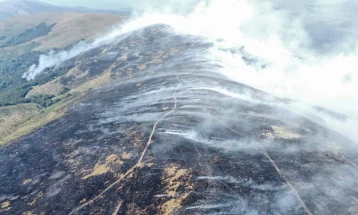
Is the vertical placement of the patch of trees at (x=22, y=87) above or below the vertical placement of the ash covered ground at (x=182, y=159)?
below

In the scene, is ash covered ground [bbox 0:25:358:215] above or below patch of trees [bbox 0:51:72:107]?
above

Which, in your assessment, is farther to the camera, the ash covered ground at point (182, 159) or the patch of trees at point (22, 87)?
the patch of trees at point (22, 87)

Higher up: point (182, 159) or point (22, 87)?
point (182, 159)

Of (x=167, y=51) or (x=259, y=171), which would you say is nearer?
(x=259, y=171)

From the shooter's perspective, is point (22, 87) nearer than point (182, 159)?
No

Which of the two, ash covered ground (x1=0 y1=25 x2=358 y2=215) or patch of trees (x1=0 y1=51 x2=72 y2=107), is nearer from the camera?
ash covered ground (x1=0 y1=25 x2=358 y2=215)

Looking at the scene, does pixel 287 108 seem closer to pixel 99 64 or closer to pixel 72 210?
pixel 72 210

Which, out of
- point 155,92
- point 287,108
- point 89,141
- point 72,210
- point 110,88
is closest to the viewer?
point 72,210

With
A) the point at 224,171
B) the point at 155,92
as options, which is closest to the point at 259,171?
the point at 224,171
